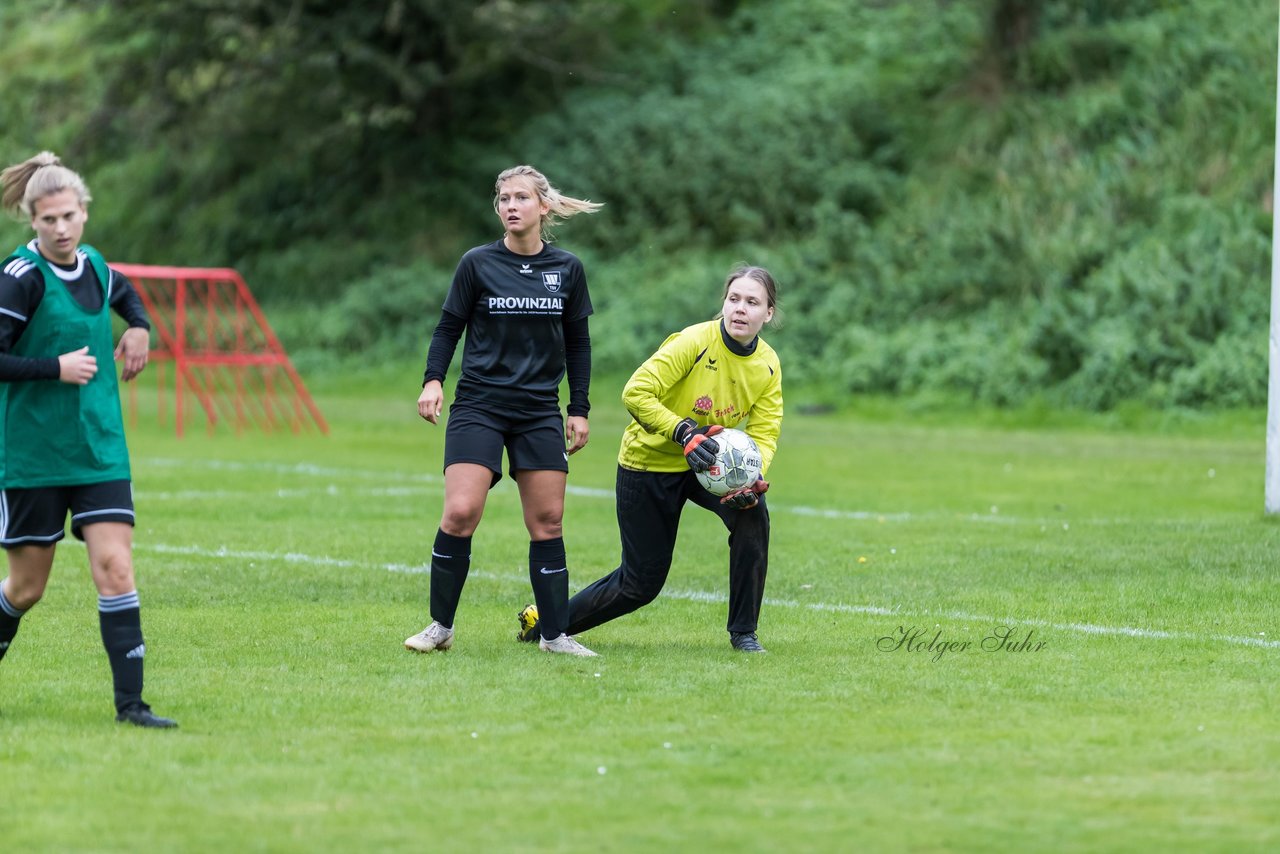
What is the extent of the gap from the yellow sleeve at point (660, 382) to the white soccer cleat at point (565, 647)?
1007 millimetres

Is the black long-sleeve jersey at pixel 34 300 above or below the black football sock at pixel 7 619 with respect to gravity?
above

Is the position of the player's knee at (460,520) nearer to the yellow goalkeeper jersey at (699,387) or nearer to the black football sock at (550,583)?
the black football sock at (550,583)

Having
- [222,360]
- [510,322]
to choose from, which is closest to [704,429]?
[510,322]

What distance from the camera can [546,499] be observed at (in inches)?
327

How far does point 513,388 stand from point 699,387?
821 millimetres

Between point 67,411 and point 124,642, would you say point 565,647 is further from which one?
point 67,411

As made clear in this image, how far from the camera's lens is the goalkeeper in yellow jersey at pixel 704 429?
8.26m

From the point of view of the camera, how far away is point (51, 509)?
6.63m

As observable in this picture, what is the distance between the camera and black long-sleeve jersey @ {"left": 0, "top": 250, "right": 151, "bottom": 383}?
6434mm

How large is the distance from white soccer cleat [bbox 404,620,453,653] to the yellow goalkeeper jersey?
3.57ft

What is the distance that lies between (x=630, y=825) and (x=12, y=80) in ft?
128

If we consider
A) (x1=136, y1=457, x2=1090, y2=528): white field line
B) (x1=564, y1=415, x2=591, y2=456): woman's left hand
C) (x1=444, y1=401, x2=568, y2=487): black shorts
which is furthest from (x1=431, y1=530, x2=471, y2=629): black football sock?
(x1=136, y1=457, x2=1090, y2=528): white field line
